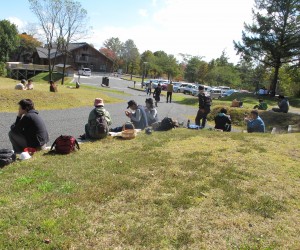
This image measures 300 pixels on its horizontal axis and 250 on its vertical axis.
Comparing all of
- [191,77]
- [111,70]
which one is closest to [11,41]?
[111,70]

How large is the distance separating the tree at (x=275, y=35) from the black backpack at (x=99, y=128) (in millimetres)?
28053

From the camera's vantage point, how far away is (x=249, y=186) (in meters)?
5.05

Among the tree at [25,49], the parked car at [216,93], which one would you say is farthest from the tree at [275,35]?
the tree at [25,49]

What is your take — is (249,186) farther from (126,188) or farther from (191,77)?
(191,77)

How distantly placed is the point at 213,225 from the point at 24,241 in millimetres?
2183

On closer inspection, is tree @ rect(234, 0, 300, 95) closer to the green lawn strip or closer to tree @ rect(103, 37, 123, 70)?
the green lawn strip

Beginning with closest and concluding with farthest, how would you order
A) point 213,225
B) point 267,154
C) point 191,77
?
point 213,225
point 267,154
point 191,77

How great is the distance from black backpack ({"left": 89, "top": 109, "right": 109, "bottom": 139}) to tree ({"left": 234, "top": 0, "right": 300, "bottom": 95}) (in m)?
28.1

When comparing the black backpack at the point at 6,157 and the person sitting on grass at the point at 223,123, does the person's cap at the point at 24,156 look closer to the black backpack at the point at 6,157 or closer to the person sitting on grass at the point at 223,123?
the black backpack at the point at 6,157

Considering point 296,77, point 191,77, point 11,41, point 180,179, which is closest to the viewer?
point 180,179

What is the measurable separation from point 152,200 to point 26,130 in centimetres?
356

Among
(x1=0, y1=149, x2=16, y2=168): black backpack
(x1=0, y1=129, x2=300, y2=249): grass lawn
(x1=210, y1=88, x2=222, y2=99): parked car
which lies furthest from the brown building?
(x1=0, y1=129, x2=300, y2=249): grass lawn

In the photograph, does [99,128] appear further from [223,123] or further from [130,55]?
[130,55]

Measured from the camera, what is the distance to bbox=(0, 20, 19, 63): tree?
5812 centimetres
